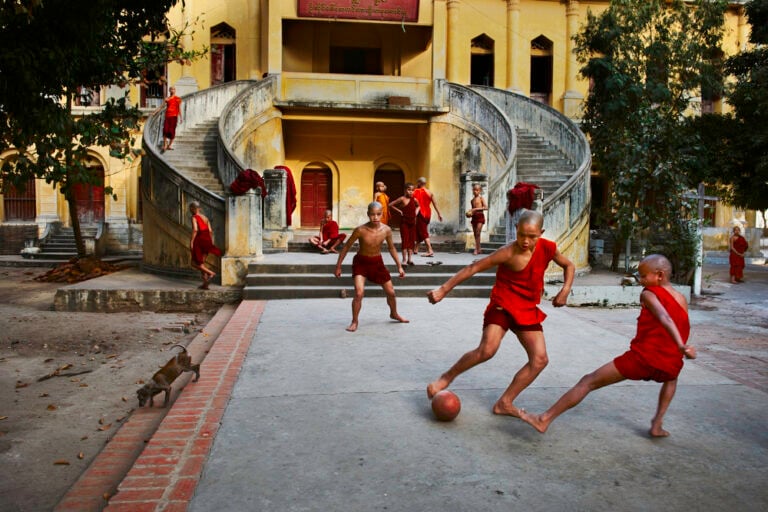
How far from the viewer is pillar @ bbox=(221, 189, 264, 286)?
38.9ft

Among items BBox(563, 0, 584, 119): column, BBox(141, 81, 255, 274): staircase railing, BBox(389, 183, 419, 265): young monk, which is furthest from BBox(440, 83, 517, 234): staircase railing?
BBox(563, 0, 584, 119): column

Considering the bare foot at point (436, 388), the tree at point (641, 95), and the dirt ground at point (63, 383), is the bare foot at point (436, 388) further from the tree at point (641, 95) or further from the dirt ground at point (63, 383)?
the tree at point (641, 95)

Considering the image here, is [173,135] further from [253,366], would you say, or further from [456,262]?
[253,366]

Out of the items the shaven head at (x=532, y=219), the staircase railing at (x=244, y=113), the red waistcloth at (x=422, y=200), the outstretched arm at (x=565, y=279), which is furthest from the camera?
the staircase railing at (x=244, y=113)

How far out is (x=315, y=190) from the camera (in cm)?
2308

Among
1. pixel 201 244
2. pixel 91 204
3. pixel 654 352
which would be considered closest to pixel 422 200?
pixel 201 244

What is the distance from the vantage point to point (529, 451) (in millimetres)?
4082

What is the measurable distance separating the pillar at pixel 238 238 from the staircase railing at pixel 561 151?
593 cm

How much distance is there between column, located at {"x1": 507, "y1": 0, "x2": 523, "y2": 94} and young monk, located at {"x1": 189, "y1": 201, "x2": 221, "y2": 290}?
670 inches

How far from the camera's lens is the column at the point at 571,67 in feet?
83.6

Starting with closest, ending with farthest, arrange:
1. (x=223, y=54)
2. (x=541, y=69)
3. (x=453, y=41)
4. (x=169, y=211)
A: (x=169, y=211) < (x=453, y=41) < (x=223, y=54) < (x=541, y=69)

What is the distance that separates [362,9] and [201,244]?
1236cm

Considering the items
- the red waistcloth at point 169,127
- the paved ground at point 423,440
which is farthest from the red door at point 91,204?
the paved ground at point 423,440

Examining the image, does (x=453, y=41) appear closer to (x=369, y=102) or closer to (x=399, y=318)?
(x=369, y=102)
